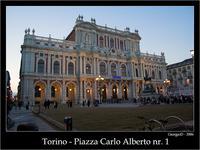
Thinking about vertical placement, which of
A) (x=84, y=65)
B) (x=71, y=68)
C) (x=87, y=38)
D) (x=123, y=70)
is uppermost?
(x=87, y=38)

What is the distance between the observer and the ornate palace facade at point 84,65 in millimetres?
35594

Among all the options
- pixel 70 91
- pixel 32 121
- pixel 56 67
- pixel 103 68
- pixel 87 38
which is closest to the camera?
pixel 32 121

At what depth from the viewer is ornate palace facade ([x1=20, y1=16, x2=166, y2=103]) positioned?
35594mm

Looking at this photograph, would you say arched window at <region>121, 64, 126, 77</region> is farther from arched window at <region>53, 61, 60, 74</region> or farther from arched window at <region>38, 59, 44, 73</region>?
arched window at <region>38, 59, 44, 73</region>

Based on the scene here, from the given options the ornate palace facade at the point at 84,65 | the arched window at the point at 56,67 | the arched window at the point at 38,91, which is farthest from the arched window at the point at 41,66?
the arched window at the point at 38,91

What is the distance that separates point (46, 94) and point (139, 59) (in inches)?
977

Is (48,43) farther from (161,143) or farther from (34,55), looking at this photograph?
(161,143)

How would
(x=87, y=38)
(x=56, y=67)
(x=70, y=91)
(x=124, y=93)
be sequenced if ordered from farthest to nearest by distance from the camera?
(x=124, y=93)
(x=87, y=38)
(x=70, y=91)
(x=56, y=67)

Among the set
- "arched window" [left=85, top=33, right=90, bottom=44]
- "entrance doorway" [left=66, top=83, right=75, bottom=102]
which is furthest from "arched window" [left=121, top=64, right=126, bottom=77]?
"entrance doorway" [left=66, top=83, right=75, bottom=102]

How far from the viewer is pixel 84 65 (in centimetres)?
4012

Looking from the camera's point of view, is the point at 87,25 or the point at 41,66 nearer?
the point at 41,66

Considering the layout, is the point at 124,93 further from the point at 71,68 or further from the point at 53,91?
the point at 53,91

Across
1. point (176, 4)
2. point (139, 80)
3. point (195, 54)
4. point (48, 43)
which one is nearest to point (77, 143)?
point (195, 54)

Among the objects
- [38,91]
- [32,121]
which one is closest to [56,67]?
[38,91]
